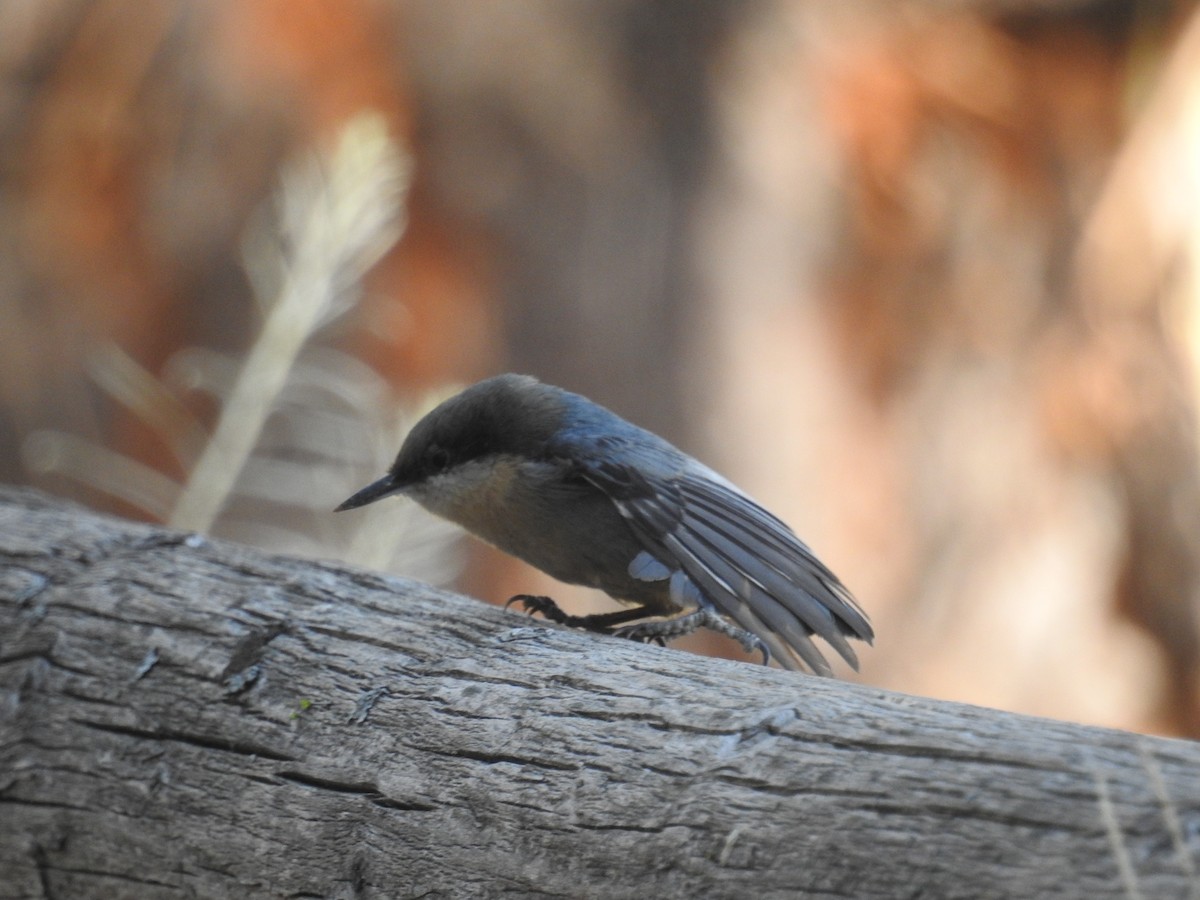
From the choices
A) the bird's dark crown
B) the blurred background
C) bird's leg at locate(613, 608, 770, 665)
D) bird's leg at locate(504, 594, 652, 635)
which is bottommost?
bird's leg at locate(613, 608, 770, 665)

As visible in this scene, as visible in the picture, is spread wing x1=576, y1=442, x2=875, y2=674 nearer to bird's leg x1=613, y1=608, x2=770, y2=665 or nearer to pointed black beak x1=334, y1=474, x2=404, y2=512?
bird's leg x1=613, y1=608, x2=770, y2=665

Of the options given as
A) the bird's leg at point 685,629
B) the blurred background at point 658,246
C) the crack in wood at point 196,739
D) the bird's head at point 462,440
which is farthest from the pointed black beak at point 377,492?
the blurred background at point 658,246

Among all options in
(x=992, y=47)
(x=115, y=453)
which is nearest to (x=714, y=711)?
(x=115, y=453)

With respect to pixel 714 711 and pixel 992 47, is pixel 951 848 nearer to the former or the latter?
pixel 714 711

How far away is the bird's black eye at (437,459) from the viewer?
2.47 m

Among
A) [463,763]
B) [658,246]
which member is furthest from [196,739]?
[658,246]

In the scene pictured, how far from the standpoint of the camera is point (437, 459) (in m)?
2.47

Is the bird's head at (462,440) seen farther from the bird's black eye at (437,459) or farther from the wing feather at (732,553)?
the wing feather at (732,553)

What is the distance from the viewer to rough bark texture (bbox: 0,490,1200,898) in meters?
1.17

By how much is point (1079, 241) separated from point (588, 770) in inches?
182

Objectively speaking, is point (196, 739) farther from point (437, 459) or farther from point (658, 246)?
point (658, 246)

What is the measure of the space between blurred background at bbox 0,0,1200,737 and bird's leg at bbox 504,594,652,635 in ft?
5.92

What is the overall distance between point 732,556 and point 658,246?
2.70 m

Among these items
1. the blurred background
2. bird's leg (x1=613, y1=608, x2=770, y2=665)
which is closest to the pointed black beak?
bird's leg (x1=613, y1=608, x2=770, y2=665)
